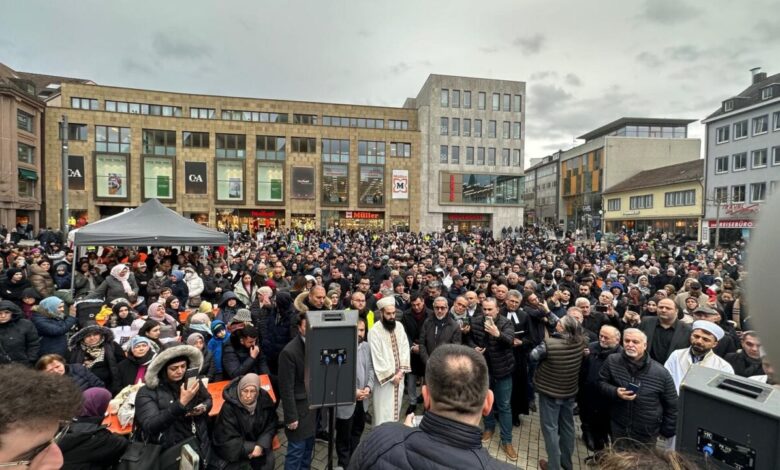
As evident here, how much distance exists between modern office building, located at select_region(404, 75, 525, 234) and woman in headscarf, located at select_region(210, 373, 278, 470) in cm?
4118

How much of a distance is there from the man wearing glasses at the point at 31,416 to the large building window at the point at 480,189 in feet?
144

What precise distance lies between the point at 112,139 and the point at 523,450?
4448 cm

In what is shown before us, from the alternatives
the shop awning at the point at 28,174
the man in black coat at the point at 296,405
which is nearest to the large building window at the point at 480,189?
the shop awning at the point at 28,174

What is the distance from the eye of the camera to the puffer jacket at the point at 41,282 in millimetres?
7836

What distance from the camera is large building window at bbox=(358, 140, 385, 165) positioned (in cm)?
4297

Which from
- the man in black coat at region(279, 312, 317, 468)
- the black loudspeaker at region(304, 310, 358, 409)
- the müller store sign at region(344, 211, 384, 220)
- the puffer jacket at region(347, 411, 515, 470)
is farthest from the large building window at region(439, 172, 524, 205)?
the puffer jacket at region(347, 411, 515, 470)

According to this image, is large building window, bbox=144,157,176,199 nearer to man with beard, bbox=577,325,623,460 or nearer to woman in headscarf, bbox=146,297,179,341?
woman in headscarf, bbox=146,297,179,341

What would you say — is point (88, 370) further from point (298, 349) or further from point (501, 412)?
point (501, 412)

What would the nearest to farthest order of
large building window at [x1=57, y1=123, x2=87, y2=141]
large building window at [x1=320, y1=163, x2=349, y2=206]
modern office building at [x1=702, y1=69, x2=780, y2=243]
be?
modern office building at [x1=702, y1=69, x2=780, y2=243] → large building window at [x1=57, y1=123, x2=87, y2=141] → large building window at [x1=320, y1=163, x2=349, y2=206]

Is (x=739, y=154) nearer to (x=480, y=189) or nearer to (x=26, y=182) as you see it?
(x=480, y=189)

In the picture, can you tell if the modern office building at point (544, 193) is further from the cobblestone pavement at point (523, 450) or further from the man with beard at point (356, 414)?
the man with beard at point (356, 414)

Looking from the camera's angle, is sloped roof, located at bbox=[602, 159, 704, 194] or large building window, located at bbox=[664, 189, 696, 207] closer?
large building window, located at bbox=[664, 189, 696, 207]

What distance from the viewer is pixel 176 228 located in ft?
37.7

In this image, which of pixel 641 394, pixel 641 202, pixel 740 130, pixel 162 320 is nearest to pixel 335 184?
pixel 641 202
